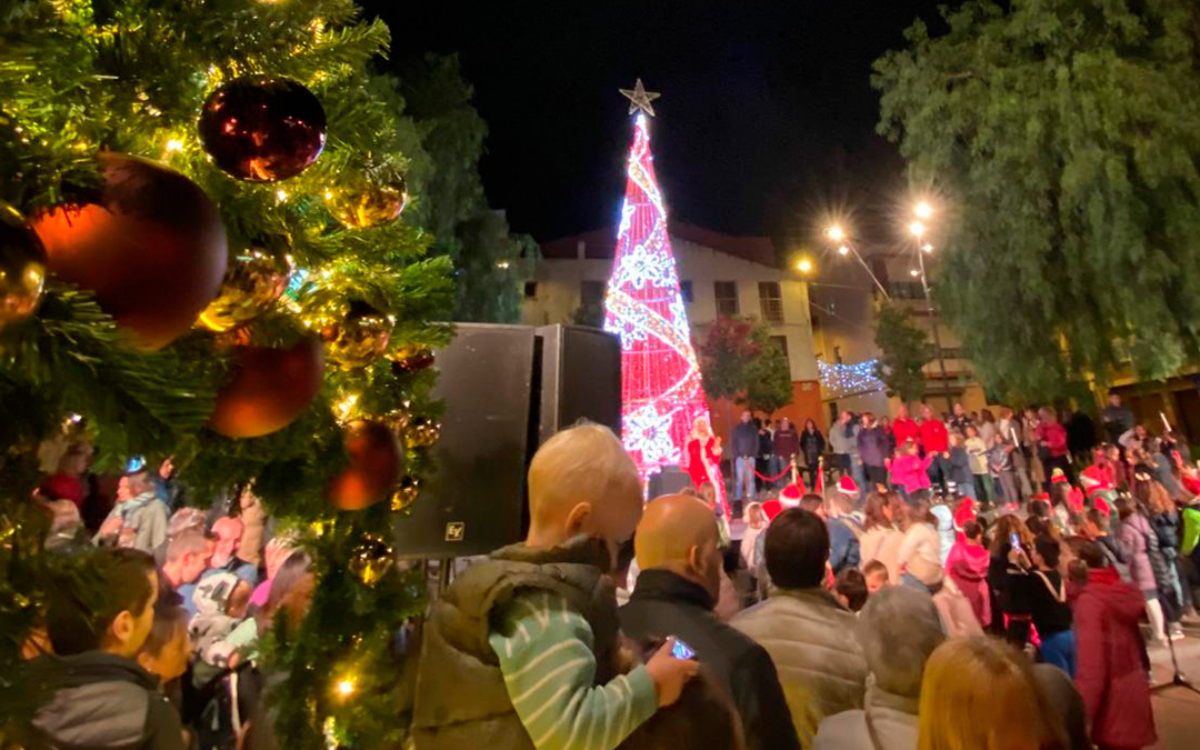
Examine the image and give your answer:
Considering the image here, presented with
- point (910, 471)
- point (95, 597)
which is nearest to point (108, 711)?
point (95, 597)

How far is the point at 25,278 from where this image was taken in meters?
0.66

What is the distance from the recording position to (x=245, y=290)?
3.39 ft

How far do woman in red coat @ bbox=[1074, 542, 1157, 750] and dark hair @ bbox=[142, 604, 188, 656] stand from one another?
216 inches

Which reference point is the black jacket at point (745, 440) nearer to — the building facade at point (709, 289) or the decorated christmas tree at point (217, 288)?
the decorated christmas tree at point (217, 288)

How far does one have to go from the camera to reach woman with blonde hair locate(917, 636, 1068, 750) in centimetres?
164

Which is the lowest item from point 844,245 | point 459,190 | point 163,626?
point 163,626

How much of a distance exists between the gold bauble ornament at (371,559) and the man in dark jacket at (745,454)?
516 inches

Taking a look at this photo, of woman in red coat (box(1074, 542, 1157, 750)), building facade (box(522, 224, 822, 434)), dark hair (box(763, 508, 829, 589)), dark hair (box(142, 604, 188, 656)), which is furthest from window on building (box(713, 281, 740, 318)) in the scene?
dark hair (box(142, 604, 188, 656))

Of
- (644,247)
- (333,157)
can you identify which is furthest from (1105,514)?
(333,157)

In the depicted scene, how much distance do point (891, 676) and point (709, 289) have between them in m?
29.4

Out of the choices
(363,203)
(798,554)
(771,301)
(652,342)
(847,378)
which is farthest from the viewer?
(847,378)

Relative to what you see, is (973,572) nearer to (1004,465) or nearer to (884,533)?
(884,533)

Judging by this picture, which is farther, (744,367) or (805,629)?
(744,367)

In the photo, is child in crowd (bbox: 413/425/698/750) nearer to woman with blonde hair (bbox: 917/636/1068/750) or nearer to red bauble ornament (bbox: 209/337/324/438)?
red bauble ornament (bbox: 209/337/324/438)
